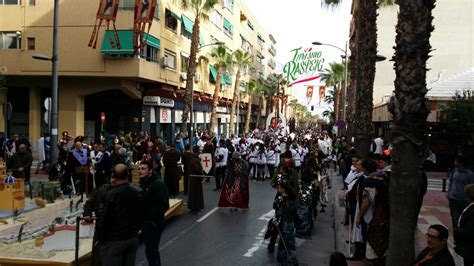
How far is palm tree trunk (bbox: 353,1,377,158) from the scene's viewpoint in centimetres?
1529

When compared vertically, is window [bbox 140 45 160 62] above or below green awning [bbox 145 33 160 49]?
below

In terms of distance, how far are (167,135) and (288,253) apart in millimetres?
32072

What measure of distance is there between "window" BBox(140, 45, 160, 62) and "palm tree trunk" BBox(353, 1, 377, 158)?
16597 mm

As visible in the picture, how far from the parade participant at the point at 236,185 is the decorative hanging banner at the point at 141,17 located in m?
15.4

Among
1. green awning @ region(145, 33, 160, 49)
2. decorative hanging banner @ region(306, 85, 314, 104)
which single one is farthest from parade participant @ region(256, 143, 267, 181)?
decorative hanging banner @ region(306, 85, 314, 104)

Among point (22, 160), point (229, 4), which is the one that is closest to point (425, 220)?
point (22, 160)

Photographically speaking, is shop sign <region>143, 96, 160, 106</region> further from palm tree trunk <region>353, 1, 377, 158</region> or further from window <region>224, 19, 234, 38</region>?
window <region>224, 19, 234, 38</region>

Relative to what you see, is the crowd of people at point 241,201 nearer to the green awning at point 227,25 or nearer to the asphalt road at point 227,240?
the asphalt road at point 227,240

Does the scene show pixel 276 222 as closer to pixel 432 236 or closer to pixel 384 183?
pixel 384 183

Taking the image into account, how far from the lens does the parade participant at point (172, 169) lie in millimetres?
15367

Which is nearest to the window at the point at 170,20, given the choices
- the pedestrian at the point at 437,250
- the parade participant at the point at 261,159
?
the parade participant at the point at 261,159

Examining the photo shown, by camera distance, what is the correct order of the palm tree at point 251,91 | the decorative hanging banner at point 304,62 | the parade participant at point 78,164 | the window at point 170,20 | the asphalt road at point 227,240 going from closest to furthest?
the asphalt road at point 227,240
the parade participant at point 78,164
the window at point 170,20
the decorative hanging banner at point 304,62
the palm tree at point 251,91

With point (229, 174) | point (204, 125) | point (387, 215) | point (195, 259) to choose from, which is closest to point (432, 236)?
point (387, 215)

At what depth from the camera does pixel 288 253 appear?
26.5 feet
